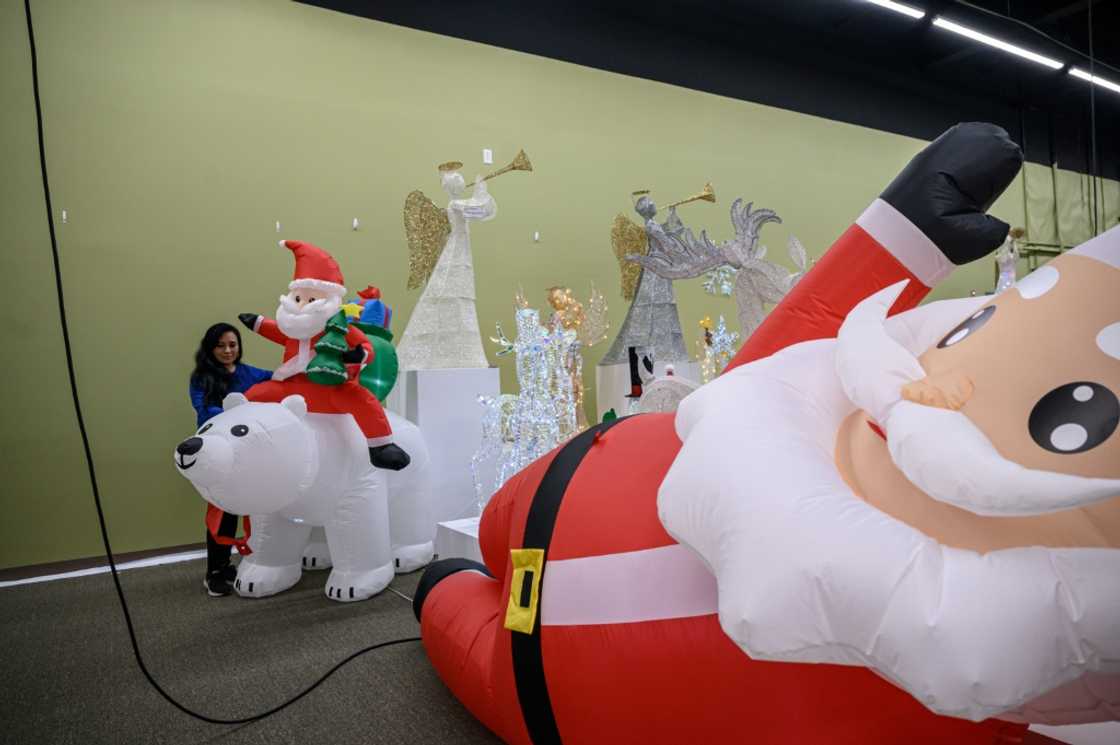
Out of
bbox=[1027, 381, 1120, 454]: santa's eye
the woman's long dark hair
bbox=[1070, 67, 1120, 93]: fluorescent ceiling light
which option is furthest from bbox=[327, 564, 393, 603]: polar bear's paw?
bbox=[1070, 67, 1120, 93]: fluorescent ceiling light

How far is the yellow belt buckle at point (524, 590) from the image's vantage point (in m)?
0.98

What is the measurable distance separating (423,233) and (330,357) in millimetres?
1519

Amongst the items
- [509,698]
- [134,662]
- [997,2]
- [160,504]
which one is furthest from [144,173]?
[997,2]

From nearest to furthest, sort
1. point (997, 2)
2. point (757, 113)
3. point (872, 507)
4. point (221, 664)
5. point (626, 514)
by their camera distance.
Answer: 1. point (872, 507)
2. point (626, 514)
3. point (221, 664)
4. point (997, 2)
5. point (757, 113)

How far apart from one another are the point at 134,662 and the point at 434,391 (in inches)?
59.5

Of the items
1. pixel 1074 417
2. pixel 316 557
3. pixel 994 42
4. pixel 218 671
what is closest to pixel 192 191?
pixel 316 557

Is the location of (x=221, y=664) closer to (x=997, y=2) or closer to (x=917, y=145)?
(x=997, y=2)

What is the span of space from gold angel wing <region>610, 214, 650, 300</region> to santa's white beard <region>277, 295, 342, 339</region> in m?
2.55

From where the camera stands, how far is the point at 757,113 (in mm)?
5441

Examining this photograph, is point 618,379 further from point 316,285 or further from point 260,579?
point 260,579

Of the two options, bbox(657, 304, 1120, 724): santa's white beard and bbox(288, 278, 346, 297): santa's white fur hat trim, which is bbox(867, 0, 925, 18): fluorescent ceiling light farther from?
bbox(657, 304, 1120, 724): santa's white beard

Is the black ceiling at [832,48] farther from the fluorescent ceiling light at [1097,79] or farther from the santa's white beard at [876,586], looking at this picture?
the santa's white beard at [876,586]

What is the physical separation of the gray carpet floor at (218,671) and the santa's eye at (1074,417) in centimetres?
110

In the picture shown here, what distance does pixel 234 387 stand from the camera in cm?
274
